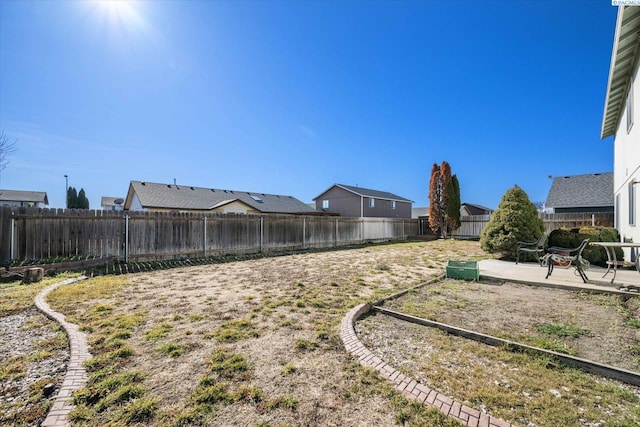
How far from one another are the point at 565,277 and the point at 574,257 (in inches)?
25.3

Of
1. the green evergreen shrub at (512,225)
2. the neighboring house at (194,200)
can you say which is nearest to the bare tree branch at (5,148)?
the neighboring house at (194,200)

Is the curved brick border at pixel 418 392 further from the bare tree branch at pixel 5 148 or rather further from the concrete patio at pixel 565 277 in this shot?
the bare tree branch at pixel 5 148

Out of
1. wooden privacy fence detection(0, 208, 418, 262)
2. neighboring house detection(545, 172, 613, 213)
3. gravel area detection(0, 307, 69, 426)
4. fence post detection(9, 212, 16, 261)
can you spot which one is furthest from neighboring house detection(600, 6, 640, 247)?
fence post detection(9, 212, 16, 261)

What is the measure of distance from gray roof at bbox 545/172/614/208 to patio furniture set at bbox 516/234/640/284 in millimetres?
14337

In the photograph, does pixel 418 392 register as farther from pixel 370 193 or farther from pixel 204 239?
pixel 370 193

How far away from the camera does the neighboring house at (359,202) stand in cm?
2783

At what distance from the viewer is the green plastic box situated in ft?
21.7

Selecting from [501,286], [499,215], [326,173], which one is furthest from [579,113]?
[326,173]

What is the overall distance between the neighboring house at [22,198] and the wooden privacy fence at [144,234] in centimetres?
4528

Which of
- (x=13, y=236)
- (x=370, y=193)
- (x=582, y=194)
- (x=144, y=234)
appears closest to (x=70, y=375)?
(x=13, y=236)

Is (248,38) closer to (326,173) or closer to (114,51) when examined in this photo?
(114,51)

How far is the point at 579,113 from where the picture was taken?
15.8 m

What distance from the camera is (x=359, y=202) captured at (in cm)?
2755

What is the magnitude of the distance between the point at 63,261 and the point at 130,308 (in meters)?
4.77
